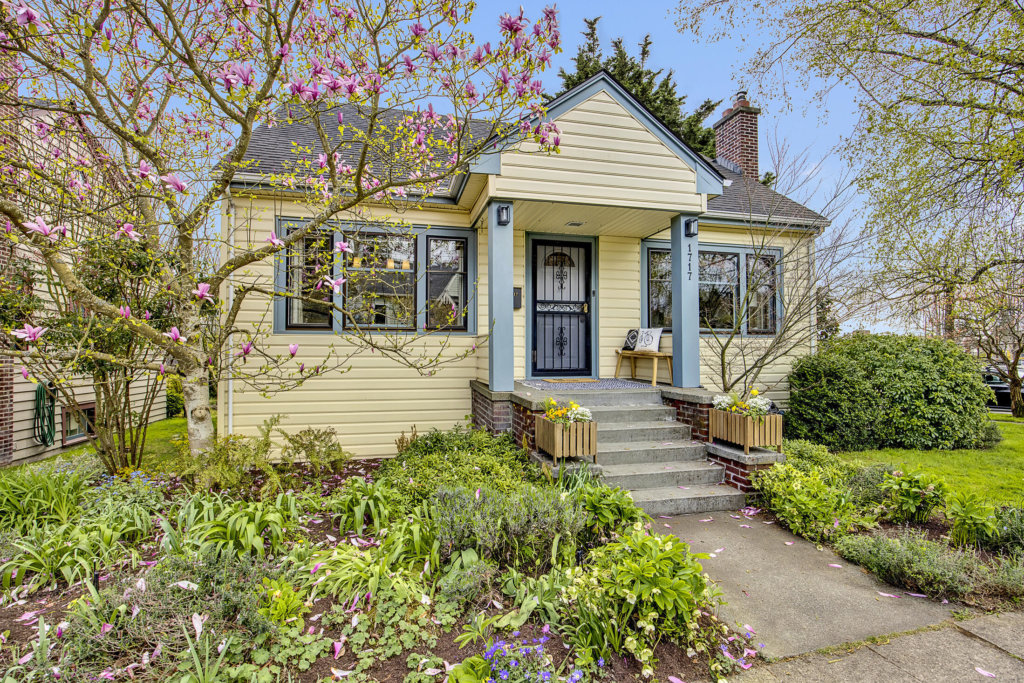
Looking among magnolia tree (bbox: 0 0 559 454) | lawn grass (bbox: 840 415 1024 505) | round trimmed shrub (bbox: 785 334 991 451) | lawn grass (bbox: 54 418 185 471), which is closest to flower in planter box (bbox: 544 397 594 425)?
magnolia tree (bbox: 0 0 559 454)

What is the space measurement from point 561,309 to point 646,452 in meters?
3.05

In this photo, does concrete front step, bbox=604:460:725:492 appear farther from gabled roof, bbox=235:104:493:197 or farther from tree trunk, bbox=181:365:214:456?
gabled roof, bbox=235:104:493:197

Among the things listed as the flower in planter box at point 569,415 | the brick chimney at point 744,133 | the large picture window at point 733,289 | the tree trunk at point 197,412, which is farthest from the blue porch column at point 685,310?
the tree trunk at point 197,412

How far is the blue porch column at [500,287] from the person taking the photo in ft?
17.7

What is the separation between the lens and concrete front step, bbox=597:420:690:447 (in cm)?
510

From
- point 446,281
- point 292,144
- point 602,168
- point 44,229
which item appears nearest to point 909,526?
point 602,168

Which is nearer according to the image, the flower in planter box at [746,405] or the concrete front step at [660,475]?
the concrete front step at [660,475]

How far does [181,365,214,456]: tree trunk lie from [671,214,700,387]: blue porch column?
5.29 metres

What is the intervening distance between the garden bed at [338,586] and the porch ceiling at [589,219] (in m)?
3.68

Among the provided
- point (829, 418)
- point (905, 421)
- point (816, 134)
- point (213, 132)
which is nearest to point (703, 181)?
point (816, 134)

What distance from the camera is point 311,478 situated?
189 inches

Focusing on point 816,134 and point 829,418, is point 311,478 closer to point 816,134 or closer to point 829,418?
point 829,418

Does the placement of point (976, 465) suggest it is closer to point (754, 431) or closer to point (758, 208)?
point (754, 431)

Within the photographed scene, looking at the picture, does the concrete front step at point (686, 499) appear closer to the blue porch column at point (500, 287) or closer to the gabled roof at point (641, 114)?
the blue porch column at point (500, 287)
